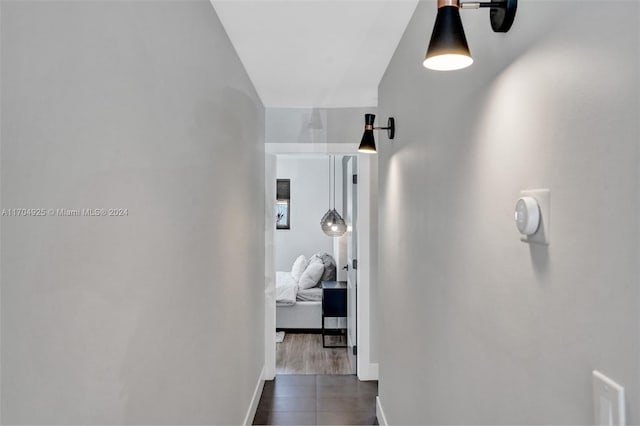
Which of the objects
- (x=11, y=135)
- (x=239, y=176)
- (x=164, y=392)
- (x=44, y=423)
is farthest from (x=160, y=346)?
(x=239, y=176)

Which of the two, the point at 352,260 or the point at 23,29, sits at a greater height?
the point at 23,29

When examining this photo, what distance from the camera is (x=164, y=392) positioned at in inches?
52.9

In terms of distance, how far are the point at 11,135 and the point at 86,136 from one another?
0.19 metres

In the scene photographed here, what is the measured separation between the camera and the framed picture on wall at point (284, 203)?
6965 mm

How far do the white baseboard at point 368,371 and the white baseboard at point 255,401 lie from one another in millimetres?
887

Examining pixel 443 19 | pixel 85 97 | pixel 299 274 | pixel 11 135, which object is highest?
pixel 443 19

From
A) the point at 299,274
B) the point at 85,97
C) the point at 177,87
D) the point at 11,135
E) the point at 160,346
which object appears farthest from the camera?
the point at 299,274

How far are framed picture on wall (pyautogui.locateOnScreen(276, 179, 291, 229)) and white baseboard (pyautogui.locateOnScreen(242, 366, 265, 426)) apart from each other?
11.7ft

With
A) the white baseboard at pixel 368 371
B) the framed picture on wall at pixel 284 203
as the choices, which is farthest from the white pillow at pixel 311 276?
the white baseboard at pixel 368 371

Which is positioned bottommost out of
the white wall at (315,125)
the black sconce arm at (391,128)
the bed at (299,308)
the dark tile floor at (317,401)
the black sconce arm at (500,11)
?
the dark tile floor at (317,401)

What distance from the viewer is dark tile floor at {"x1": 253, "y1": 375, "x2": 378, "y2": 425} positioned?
3.05m

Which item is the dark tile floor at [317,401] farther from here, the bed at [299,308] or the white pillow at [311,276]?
the white pillow at [311,276]

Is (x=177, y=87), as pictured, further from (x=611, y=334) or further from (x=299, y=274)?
(x=299, y=274)

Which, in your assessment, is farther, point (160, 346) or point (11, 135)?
point (160, 346)
